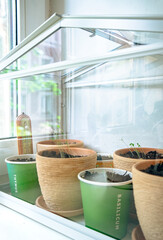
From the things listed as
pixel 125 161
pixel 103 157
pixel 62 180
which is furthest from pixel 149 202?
pixel 103 157

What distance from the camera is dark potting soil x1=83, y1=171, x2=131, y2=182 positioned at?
2.52 feet

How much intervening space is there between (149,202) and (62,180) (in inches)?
13.8

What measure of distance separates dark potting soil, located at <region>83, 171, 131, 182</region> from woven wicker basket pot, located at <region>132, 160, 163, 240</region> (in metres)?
0.08

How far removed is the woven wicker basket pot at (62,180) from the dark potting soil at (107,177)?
58 millimetres

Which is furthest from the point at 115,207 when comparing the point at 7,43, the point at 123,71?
the point at 7,43

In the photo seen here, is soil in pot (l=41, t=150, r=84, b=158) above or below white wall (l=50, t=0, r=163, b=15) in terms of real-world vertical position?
below

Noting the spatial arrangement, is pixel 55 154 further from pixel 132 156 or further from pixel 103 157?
pixel 132 156

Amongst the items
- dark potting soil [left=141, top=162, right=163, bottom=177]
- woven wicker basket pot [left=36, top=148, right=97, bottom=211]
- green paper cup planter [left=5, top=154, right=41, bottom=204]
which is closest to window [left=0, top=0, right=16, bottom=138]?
green paper cup planter [left=5, top=154, right=41, bottom=204]

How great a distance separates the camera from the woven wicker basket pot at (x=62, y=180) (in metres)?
0.88

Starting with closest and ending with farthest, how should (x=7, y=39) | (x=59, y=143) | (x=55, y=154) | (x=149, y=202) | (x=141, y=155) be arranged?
(x=149, y=202)
(x=141, y=155)
(x=55, y=154)
(x=59, y=143)
(x=7, y=39)

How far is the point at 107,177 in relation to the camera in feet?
2.59

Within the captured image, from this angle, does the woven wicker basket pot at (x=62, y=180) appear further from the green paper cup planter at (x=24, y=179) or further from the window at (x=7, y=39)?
the window at (x=7, y=39)

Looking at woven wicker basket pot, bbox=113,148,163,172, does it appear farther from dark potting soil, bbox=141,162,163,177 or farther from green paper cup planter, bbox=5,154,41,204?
green paper cup planter, bbox=5,154,41,204

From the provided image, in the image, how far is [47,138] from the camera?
134cm
